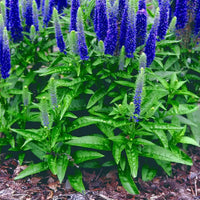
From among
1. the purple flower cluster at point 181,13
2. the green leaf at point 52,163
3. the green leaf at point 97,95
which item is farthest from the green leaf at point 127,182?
the purple flower cluster at point 181,13

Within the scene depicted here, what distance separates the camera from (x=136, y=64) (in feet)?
11.4

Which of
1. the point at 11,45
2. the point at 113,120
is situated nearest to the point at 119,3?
the point at 113,120

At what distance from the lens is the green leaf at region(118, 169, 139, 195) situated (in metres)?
3.40

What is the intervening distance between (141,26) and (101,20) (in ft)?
1.68

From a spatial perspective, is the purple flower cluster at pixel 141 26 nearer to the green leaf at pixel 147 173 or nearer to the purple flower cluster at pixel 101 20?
the purple flower cluster at pixel 101 20

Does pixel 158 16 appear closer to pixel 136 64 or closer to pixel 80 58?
pixel 136 64

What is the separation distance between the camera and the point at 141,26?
3.29 metres

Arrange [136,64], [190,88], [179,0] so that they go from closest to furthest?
[136,64], [179,0], [190,88]

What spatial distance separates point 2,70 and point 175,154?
2.58 m

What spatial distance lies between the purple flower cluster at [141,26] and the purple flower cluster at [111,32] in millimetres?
284

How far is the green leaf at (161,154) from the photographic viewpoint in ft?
10.9

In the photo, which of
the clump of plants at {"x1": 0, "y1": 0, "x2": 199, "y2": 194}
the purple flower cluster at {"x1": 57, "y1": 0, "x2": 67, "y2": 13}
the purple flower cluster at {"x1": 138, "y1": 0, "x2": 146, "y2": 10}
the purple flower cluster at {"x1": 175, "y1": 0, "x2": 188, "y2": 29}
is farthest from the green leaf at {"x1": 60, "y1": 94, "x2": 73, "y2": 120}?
the purple flower cluster at {"x1": 175, "y1": 0, "x2": 188, "y2": 29}

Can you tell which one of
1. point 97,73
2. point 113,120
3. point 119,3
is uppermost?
point 119,3

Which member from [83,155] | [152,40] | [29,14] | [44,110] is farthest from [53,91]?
[29,14]
